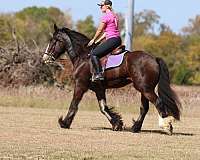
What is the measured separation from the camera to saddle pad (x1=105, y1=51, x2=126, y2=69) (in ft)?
52.3

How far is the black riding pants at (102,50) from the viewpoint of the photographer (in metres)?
16.0

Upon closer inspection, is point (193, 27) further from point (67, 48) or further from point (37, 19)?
point (67, 48)

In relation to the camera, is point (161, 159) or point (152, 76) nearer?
point (161, 159)

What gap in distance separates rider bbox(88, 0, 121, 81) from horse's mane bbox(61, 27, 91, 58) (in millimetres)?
501

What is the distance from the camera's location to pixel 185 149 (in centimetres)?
1267

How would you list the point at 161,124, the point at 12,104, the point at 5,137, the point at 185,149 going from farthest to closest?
the point at 12,104 → the point at 161,124 → the point at 5,137 → the point at 185,149

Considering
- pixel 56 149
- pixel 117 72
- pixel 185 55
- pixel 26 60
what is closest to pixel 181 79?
pixel 185 55

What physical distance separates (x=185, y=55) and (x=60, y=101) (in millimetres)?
54655

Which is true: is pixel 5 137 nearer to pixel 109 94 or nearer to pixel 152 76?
pixel 152 76

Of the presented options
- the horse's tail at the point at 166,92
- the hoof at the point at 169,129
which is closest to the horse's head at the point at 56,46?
the horse's tail at the point at 166,92

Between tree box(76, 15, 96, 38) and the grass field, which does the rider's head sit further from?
tree box(76, 15, 96, 38)

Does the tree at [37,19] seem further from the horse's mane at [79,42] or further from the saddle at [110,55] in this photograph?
the saddle at [110,55]

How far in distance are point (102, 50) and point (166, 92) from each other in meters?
1.92

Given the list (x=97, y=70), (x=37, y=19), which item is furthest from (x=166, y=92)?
(x=37, y=19)
